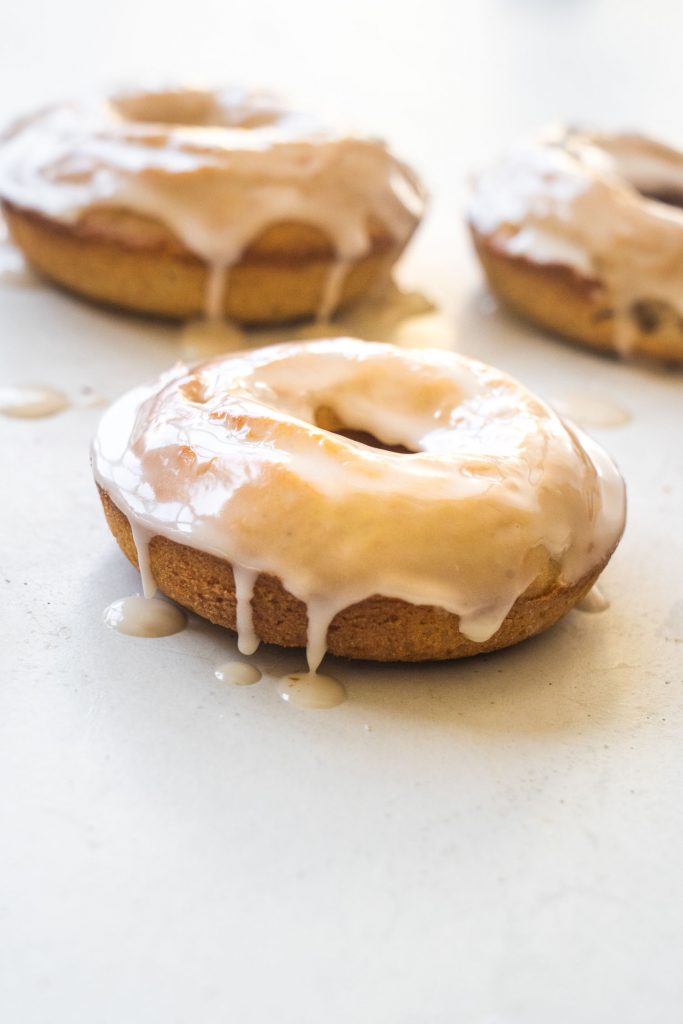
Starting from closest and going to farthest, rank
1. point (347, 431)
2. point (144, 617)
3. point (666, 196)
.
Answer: point (144, 617) < point (347, 431) < point (666, 196)

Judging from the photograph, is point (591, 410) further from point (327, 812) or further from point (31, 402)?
point (327, 812)

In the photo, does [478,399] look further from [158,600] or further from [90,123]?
[90,123]

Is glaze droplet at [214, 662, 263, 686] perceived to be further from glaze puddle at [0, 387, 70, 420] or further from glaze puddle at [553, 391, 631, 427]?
glaze puddle at [553, 391, 631, 427]

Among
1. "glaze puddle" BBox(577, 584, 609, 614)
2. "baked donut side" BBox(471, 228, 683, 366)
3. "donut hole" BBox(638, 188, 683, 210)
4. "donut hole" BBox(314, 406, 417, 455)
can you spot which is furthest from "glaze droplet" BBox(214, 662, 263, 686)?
"donut hole" BBox(638, 188, 683, 210)

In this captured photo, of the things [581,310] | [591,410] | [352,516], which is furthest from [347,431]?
[581,310]

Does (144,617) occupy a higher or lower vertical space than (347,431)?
lower

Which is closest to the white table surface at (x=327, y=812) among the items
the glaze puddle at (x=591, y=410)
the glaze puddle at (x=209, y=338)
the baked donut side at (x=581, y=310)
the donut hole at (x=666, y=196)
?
the glaze puddle at (x=591, y=410)
